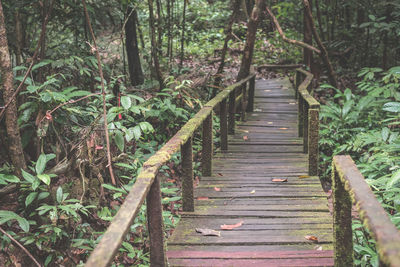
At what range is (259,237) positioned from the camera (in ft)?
10.8

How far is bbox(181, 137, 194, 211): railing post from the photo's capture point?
12.0 ft

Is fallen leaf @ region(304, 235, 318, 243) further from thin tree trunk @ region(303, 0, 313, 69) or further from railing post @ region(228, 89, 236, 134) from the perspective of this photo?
thin tree trunk @ region(303, 0, 313, 69)

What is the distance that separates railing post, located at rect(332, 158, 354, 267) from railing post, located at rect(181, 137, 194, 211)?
5.00ft

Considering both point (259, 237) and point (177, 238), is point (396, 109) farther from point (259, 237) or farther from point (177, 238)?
point (177, 238)

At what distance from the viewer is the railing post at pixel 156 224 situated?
243 centimetres

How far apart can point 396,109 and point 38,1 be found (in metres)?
4.41

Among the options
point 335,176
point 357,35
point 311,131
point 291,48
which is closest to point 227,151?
point 311,131

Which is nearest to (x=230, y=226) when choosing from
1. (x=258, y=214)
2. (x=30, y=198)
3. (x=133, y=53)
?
(x=258, y=214)

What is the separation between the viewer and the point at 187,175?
3.72m

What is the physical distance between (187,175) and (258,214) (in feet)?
2.62

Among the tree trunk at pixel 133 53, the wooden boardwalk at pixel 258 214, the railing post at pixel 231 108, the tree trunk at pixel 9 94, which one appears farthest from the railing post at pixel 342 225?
the tree trunk at pixel 133 53

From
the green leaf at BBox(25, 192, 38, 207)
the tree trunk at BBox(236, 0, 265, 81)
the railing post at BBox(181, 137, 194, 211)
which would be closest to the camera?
Result: the green leaf at BBox(25, 192, 38, 207)

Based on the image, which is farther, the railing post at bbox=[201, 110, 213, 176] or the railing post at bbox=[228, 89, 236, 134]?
the railing post at bbox=[228, 89, 236, 134]

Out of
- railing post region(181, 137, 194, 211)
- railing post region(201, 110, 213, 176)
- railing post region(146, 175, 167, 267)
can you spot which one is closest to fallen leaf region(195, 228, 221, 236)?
railing post region(181, 137, 194, 211)
